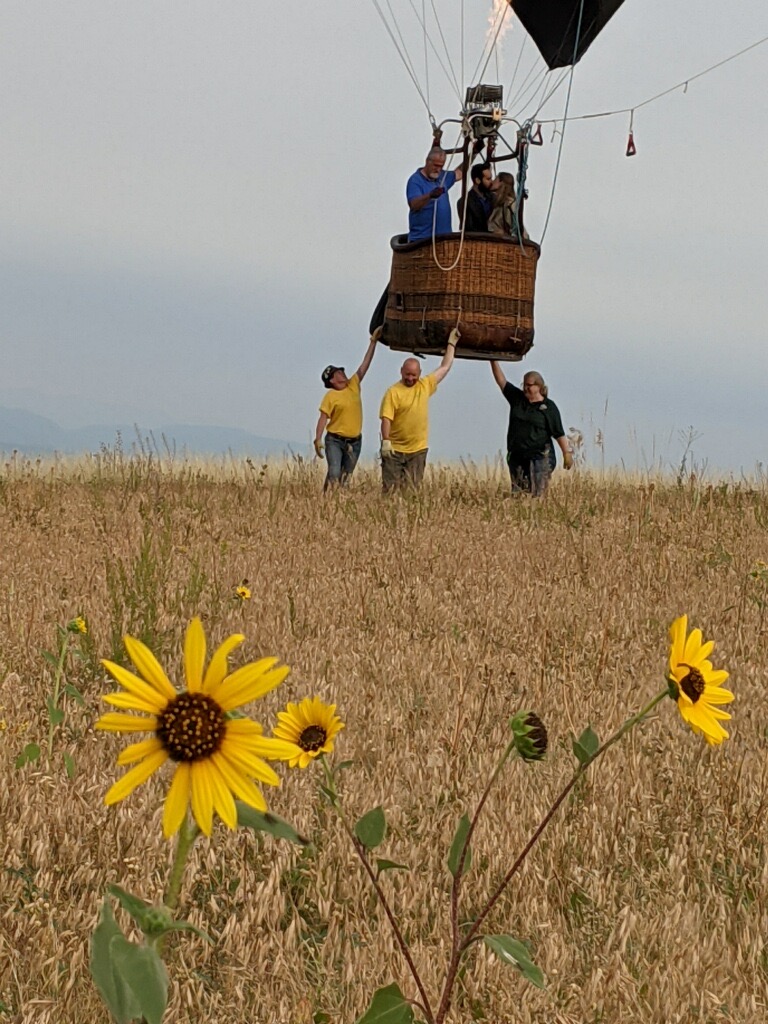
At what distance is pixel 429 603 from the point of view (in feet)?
15.3

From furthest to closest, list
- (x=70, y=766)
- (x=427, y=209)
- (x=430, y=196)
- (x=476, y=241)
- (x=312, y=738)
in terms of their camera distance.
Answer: (x=427, y=209)
(x=430, y=196)
(x=476, y=241)
(x=70, y=766)
(x=312, y=738)

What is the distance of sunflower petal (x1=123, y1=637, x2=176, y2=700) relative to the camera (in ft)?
2.69

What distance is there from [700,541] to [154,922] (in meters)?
6.20

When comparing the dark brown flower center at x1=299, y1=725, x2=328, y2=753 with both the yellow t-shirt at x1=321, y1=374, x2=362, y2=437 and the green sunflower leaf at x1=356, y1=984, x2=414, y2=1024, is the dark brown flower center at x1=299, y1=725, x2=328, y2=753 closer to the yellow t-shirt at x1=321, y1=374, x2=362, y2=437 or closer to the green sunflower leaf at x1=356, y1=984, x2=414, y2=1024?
the green sunflower leaf at x1=356, y1=984, x2=414, y2=1024

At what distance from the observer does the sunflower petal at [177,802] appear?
2.76 feet

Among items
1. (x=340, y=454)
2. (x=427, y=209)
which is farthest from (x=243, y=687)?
(x=340, y=454)

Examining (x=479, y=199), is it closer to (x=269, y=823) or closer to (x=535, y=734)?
(x=535, y=734)

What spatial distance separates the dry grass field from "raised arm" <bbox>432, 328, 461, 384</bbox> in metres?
2.09

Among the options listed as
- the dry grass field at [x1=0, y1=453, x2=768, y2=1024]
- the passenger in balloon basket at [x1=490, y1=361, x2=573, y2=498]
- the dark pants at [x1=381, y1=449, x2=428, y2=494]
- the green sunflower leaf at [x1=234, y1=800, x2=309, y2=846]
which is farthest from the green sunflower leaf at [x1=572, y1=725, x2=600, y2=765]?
the passenger in balloon basket at [x1=490, y1=361, x2=573, y2=498]

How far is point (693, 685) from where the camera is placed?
1.27 m

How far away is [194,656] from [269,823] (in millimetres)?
203

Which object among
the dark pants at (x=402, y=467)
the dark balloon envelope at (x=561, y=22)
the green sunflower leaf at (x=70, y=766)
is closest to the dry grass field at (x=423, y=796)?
the green sunflower leaf at (x=70, y=766)

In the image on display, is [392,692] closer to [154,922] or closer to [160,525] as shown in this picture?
[154,922]

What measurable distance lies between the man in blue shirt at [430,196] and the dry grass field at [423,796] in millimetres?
3076
